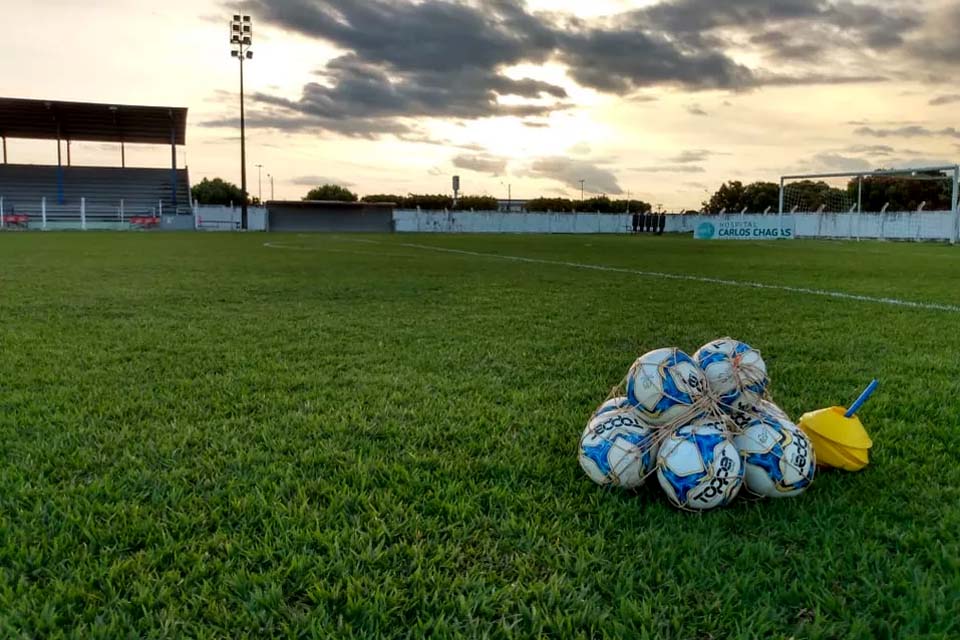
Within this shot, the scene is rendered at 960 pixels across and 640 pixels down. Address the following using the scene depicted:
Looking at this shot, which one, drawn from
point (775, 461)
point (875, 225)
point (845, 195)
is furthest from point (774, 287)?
point (845, 195)

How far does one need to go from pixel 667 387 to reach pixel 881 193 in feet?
241

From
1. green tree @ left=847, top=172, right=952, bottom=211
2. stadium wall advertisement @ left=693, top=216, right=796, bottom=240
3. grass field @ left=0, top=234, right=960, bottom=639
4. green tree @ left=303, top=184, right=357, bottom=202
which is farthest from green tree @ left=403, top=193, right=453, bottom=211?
grass field @ left=0, top=234, right=960, bottom=639

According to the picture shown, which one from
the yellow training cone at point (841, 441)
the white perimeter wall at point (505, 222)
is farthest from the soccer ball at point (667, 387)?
the white perimeter wall at point (505, 222)

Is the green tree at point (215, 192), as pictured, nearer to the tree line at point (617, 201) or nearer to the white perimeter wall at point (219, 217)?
the tree line at point (617, 201)

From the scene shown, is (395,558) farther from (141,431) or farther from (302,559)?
(141,431)

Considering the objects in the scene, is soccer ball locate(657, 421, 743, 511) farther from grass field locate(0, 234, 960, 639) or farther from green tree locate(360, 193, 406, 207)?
green tree locate(360, 193, 406, 207)

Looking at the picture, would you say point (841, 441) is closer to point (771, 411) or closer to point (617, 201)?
point (771, 411)

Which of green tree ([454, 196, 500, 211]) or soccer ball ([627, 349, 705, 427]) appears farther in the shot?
green tree ([454, 196, 500, 211])

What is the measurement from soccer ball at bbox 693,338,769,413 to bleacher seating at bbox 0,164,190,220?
153 feet

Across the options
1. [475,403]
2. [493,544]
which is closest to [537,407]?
[475,403]

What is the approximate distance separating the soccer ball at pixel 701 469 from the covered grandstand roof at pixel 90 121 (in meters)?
46.6

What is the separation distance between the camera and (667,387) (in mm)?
2188

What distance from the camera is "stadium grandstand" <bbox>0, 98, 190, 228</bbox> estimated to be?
134ft

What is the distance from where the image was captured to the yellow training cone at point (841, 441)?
2.39m
